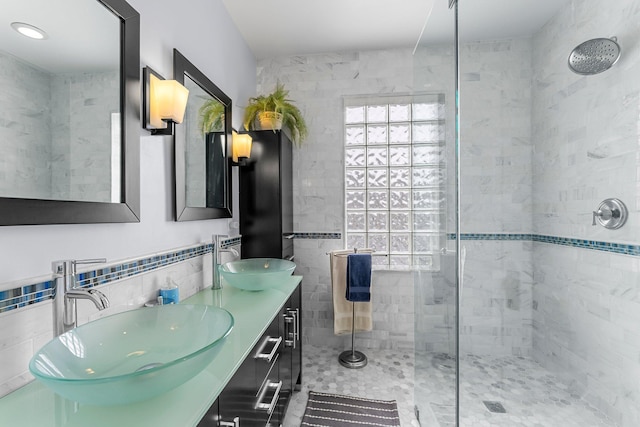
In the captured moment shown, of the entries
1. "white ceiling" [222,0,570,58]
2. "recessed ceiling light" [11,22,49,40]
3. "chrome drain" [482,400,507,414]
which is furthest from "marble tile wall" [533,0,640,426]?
"recessed ceiling light" [11,22,49,40]

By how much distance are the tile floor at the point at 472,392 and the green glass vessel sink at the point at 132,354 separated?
3.89ft

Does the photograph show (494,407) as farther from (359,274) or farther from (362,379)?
(359,274)

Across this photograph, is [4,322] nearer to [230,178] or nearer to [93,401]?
[93,401]

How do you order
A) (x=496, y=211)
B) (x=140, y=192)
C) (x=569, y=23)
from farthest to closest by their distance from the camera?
(x=496, y=211), (x=140, y=192), (x=569, y=23)

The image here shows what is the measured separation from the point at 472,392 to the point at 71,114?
6.36ft

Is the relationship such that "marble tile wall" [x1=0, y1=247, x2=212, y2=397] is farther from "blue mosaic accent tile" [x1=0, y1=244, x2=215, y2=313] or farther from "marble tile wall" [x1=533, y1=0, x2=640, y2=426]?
"marble tile wall" [x1=533, y1=0, x2=640, y2=426]

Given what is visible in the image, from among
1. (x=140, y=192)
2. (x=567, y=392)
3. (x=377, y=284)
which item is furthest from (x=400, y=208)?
(x=140, y=192)

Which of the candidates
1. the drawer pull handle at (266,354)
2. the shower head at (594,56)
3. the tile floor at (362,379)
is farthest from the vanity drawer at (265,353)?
the shower head at (594,56)

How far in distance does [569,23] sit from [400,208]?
5.75 ft

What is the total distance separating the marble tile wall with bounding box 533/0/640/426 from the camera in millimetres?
1017

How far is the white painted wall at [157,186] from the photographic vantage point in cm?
85

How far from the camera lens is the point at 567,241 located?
1.24 meters

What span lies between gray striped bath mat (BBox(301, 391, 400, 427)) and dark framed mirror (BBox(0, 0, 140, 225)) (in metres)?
1.54

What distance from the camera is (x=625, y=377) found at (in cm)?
104
